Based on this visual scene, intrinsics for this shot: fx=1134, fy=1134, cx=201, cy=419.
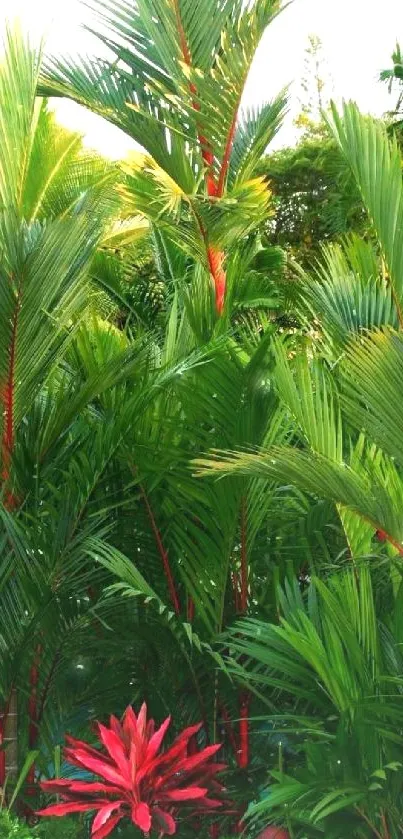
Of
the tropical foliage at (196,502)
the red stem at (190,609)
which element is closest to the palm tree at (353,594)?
the tropical foliage at (196,502)

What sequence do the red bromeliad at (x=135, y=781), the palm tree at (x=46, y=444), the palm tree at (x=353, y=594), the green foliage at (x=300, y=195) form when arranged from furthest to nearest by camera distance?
the green foliage at (x=300, y=195) → the palm tree at (x=46, y=444) → the red bromeliad at (x=135, y=781) → the palm tree at (x=353, y=594)

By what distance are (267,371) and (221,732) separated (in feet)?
3.54

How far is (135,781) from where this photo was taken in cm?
260

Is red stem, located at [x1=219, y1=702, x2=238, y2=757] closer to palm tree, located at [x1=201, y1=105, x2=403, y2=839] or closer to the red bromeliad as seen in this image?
palm tree, located at [x1=201, y1=105, x2=403, y2=839]

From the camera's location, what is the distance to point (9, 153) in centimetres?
317

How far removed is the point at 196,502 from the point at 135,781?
0.84 m

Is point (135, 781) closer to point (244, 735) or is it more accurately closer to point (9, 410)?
point (244, 735)

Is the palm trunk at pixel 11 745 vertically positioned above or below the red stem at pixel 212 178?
below

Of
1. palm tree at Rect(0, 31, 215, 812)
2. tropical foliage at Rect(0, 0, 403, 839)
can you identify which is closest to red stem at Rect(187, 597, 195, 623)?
tropical foliage at Rect(0, 0, 403, 839)

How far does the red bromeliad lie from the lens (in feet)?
8.50

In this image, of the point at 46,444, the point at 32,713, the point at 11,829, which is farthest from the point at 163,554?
the point at 11,829

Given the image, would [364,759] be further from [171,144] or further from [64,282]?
Result: [171,144]

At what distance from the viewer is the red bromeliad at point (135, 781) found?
2592 mm

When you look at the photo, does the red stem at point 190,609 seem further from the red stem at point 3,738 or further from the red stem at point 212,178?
the red stem at point 212,178
